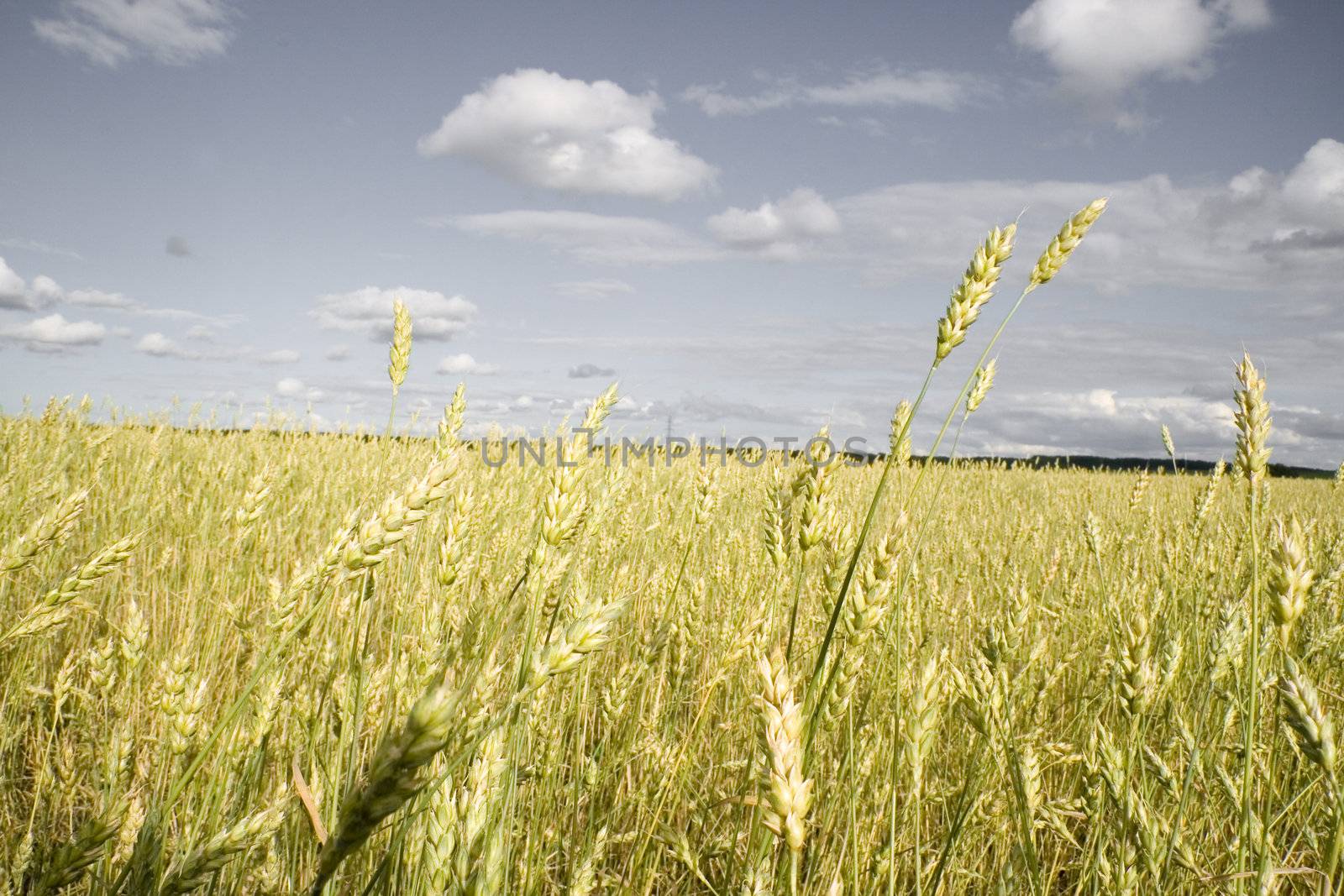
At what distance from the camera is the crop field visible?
0.98 metres

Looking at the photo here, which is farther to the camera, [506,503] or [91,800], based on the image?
[506,503]

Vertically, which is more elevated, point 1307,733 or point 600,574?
point 1307,733

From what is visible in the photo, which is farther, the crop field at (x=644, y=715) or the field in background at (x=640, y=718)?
the field in background at (x=640, y=718)

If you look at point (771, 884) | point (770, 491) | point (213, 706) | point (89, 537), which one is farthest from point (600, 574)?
point (89, 537)

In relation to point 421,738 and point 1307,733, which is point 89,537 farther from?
point 1307,733

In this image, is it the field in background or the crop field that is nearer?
the crop field

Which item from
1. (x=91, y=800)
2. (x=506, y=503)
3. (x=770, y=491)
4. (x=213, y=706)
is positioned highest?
(x=770, y=491)

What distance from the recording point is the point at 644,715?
7.61ft

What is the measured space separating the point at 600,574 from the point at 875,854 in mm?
1689

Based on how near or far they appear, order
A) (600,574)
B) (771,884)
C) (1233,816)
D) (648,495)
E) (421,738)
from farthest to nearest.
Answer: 1. (648,495)
2. (600,574)
3. (1233,816)
4. (771,884)
5. (421,738)

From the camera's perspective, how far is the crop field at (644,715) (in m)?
0.98

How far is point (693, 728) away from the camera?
1.69 m

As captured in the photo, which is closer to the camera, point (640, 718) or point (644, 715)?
point (640, 718)

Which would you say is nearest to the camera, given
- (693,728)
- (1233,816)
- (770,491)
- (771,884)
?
(771,884)
